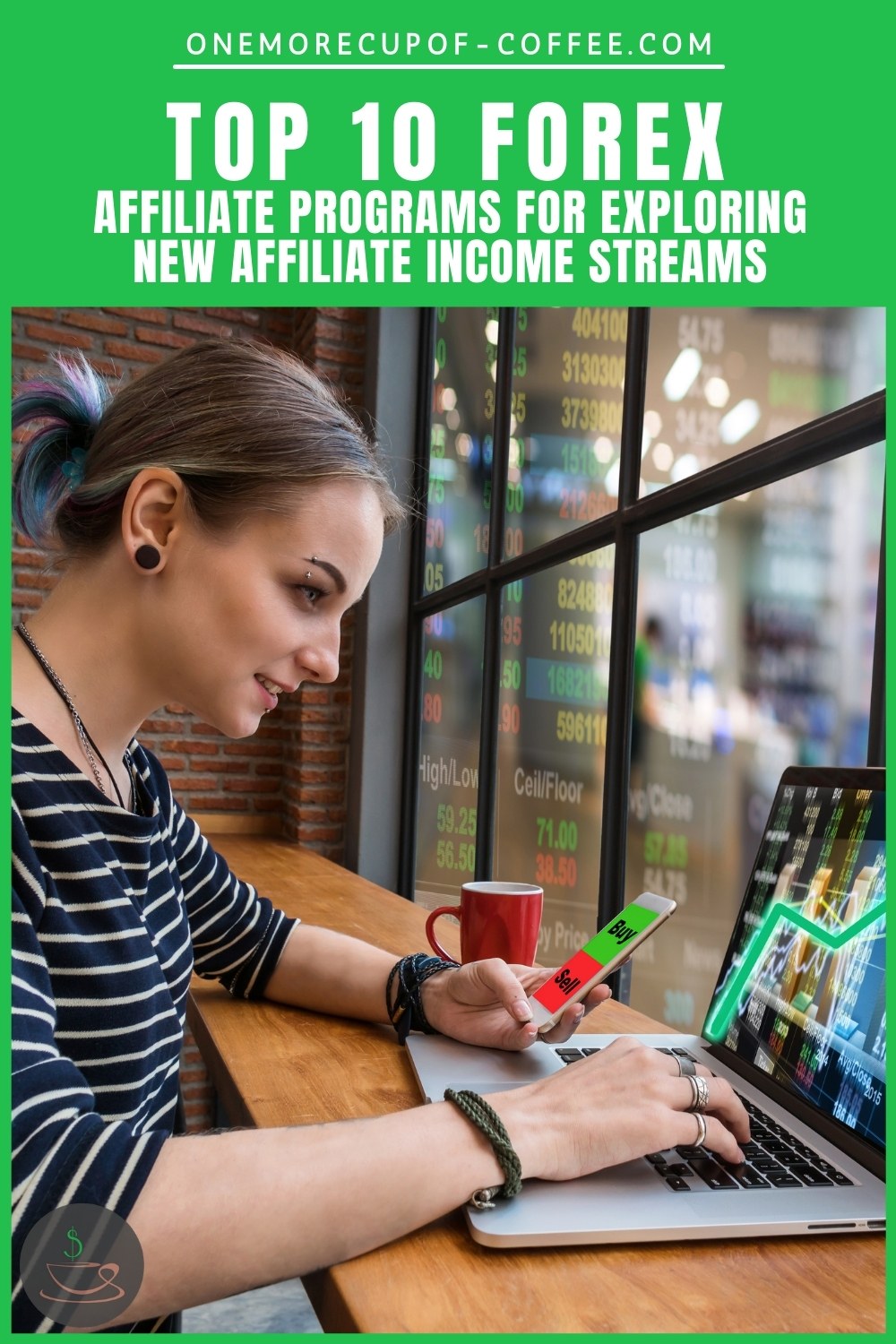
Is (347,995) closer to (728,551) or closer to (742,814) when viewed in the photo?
(742,814)

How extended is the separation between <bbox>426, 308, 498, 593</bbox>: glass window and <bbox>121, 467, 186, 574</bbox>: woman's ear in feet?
6.56

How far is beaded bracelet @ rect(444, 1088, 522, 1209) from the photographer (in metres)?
0.63

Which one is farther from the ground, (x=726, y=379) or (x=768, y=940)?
(x=726, y=379)

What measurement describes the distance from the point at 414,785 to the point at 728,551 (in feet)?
5.64

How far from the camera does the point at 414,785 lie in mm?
3443

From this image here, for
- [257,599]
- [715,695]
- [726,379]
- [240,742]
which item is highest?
[726,379]

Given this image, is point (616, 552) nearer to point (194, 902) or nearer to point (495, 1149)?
point (194, 902)

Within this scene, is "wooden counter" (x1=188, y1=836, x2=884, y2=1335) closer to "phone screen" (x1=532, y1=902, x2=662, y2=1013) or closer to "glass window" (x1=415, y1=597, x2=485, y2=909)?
"phone screen" (x1=532, y1=902, x2=662, y2=1013)

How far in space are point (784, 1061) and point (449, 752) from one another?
237cm

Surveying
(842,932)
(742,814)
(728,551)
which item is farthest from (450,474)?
(842,932)

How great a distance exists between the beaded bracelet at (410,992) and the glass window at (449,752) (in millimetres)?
1755

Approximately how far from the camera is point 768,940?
89 cm

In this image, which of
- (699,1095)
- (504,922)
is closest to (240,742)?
(504,922)

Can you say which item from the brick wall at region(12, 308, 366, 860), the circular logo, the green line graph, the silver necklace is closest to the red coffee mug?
the green line graph
